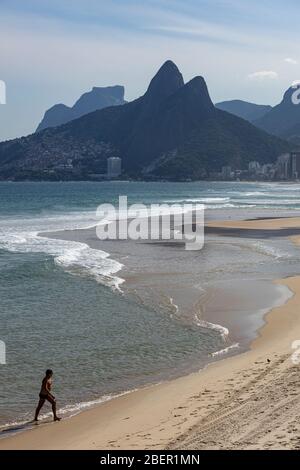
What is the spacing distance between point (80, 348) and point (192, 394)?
4.67 m

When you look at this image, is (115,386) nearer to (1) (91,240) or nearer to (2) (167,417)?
(2) (167,417)

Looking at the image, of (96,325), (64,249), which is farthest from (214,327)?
(64,249)

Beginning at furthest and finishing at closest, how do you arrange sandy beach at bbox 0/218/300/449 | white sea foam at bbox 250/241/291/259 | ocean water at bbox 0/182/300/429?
1. white sea foam at bbox 250/241/291/259
2. ocean water at bbox 0/182/300/429
3. sandy beach at bbox 0/218/300/449

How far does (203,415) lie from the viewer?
11.4m

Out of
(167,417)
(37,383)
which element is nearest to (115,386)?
(37,383)

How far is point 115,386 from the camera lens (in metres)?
14.3

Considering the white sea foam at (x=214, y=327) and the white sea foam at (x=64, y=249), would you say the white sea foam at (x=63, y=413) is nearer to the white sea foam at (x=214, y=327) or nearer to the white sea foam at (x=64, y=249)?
the white sea foam at (x=214, y=327)

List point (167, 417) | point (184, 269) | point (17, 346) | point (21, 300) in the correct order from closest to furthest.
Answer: point (167, 417), point (17, 346), point (21, 300), point (184, 269)

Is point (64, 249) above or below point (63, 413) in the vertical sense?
above

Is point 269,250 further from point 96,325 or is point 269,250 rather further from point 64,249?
point 96,325

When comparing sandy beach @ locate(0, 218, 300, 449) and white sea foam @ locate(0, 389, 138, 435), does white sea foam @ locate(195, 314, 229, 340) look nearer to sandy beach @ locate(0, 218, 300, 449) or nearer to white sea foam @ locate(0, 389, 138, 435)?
sandy beach @ locate(0, 218, 300, 449)

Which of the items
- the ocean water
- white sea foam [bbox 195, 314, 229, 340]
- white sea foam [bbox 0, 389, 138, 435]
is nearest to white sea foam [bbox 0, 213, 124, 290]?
the ocean water

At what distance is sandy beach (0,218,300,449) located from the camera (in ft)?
32.8

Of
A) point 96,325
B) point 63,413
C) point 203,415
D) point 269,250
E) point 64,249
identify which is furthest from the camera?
point 269,250
